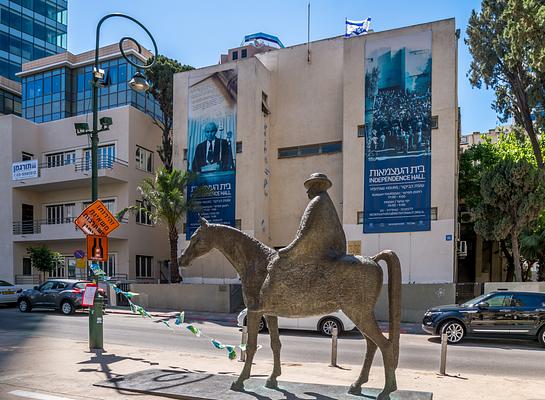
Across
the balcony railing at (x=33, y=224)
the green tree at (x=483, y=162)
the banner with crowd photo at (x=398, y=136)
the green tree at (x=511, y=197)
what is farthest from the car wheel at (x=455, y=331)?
the balcony railing at (x=33, y=224)

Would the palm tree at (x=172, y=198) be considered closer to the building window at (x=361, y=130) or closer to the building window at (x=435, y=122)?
the building window at (x=361, y=130)

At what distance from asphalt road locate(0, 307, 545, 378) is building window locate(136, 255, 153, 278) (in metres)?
12.1

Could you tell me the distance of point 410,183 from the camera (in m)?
23.4

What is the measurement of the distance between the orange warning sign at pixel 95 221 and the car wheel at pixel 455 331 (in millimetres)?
9989

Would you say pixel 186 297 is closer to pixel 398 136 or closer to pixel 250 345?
pixel 398 136

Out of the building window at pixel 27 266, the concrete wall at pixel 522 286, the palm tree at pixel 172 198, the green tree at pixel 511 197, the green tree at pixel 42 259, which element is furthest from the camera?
the building window at pixel 27 266

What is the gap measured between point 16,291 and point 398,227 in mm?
19600

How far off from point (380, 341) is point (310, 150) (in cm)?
2217

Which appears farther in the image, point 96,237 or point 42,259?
point 42,259

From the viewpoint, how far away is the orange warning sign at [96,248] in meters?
11.2

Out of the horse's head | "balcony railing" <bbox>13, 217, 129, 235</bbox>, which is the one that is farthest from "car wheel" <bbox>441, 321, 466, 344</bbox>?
"balcony railing" <bbox>13, 217, 129, 235</bbox>

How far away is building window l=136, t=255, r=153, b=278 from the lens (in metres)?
32.0

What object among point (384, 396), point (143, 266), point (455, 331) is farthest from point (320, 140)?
point (384, 396)

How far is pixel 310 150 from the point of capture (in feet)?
91.6
